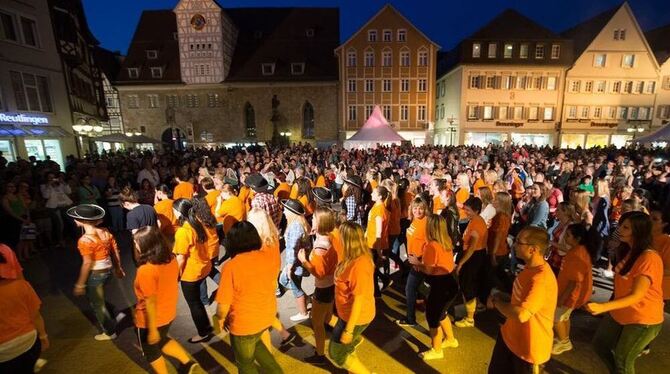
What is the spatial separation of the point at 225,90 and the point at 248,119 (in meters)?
3.60

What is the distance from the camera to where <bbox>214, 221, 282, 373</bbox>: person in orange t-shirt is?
2787mm

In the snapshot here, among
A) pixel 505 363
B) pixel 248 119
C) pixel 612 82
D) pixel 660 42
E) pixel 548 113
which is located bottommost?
pixel 505 363

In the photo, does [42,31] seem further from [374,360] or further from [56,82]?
[374,360]

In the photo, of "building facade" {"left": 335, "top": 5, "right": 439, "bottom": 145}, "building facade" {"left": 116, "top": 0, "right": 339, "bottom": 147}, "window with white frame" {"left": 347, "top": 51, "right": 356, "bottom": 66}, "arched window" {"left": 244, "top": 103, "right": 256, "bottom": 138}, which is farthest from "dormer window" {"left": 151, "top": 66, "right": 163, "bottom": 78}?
"window with white frame" {"left": 347, "top": 51, "right": 356, "bottom": 66}

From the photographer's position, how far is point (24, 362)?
9.40 ft

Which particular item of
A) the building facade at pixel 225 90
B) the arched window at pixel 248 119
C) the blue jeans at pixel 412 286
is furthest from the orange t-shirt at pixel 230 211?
the arched window at pixel 248 119

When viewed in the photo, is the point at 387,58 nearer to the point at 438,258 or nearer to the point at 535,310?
the point at 438,258

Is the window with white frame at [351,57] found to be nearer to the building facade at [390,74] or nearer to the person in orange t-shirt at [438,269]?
the building facade at [390,74]

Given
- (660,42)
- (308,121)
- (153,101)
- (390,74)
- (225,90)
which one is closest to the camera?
(390,74)

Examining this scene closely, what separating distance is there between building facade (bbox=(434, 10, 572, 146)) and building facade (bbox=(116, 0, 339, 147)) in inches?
496

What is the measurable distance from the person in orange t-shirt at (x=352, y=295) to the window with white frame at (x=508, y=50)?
33.4 metres

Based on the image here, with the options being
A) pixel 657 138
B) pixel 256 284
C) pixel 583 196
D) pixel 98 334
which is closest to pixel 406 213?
pixel 583 196

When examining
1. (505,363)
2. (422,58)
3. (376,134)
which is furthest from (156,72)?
(505,363)

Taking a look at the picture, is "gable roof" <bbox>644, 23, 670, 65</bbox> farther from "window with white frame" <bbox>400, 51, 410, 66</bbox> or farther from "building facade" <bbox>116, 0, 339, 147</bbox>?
"building facade" <bbox>116, 0, 339, 147</bbox>
